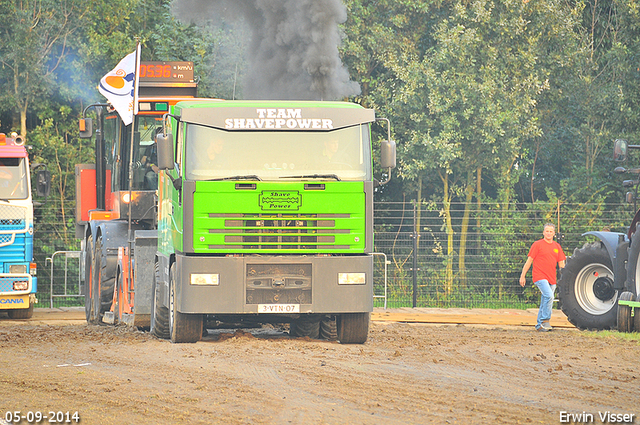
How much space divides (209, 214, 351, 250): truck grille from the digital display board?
622cm

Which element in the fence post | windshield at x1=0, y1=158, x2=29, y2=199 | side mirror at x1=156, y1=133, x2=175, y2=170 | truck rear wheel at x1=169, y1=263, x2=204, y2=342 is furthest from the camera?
the fence post

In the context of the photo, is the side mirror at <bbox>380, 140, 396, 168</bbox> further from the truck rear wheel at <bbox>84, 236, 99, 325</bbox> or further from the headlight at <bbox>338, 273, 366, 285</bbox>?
the truck rear wheel at <bbox>84, 236, 99, 325</bbox>

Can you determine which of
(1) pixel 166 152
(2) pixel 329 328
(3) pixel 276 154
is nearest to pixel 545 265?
(2) pixel 329 328

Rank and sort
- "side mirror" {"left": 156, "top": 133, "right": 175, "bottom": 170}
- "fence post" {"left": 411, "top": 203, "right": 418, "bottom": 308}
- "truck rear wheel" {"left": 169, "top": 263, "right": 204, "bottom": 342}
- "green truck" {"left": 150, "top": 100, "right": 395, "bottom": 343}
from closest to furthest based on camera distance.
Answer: "green truck" {"left": 150, "top": 100, "right": 395, "bottom": 343} → "side mirror" {"left": 156, "top": 133, "right": 175, "bottom": 170} → "truck rear wheel" {"left": 169, "top": 263, "right": 204, "bottom": 342} → "fence post" {"left": 411, "top": 203, "right": 418, "bottom": 308}

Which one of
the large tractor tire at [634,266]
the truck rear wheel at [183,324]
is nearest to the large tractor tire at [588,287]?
the large tractor tire at [634,266]

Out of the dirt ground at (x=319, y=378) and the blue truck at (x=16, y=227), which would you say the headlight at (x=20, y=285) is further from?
the dirt ground at (x=319, y=378)

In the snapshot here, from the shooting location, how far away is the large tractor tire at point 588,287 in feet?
56.7

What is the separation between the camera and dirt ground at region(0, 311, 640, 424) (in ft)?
28.1

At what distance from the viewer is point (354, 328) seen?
13945 mm

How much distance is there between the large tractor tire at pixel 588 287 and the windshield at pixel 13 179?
10137 millimetres

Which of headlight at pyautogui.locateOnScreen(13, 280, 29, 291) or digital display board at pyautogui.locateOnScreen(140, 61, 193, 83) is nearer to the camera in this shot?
digital display board at pyautogui.locateOnScreen(140, 61, 193, 83)

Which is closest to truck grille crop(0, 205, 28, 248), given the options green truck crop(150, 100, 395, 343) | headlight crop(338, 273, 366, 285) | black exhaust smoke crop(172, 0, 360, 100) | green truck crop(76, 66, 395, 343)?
black exhaust smoke crop(172, 0, 360, 100)

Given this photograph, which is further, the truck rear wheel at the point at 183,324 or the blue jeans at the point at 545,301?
the blue jeans at the point at 545,301

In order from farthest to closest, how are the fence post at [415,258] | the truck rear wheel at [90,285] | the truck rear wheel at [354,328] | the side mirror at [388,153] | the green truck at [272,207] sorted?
the fence post at [415,258] → the truck rear wheel at [90,285] → the truck rear wheel at [354,328] → the side mirror at [388,153] → the green truck at [272,207]
